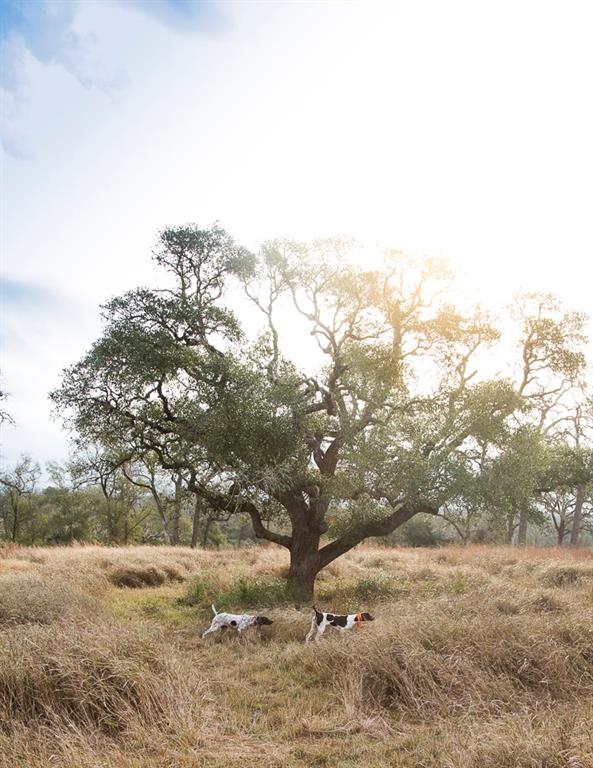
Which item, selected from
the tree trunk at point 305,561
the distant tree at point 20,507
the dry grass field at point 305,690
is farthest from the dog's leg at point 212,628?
the distant tree at point 20,507

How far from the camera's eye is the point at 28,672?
6.65 metres

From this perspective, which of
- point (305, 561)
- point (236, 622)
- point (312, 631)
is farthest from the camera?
point (305, 561)

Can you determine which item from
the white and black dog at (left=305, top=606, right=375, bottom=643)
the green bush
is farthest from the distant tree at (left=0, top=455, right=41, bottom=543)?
the white and black dog at (left=305, top=606, right=375, bottom=643)

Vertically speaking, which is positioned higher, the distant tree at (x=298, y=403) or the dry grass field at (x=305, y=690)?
the distant tree at (x=298, y=403)

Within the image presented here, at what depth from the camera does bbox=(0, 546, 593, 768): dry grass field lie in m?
5.38

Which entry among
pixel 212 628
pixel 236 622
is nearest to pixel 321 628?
pixel 236 622

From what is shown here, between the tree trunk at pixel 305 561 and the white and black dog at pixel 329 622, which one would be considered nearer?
the white and black dog at pixel 329 622

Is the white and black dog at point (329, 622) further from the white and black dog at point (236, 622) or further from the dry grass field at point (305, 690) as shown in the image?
the white and black dog at point (236, 622)

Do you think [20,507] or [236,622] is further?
[20,507]

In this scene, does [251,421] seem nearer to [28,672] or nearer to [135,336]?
[135,336]

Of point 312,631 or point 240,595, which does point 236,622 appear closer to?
point 312,631

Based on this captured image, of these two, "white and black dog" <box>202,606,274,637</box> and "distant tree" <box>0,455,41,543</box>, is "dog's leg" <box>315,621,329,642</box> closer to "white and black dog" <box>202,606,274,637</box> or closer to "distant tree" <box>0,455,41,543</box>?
"white and black dog" <box>202,606,274,637</box>

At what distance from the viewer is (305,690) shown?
764 cm

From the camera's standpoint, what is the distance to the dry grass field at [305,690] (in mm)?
5375
